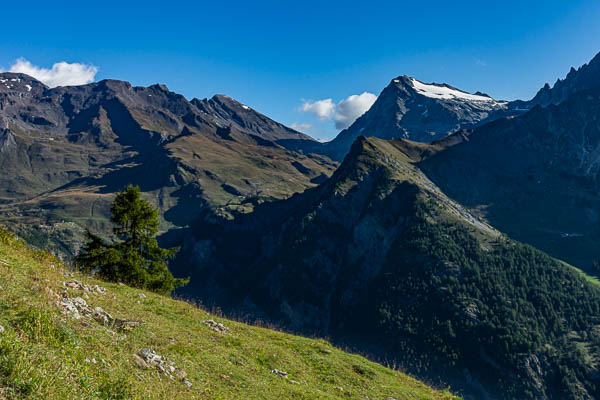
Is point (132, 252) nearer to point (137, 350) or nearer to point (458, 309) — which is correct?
point (137, 350)

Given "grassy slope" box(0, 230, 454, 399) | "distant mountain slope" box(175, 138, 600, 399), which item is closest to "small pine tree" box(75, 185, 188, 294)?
"grassy slope" box(0, 230, 454, 399)

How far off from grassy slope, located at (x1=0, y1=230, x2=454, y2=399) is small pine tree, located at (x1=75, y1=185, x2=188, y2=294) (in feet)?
33.3

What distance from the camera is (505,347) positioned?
122688 millimetres

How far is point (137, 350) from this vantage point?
39.1 ft

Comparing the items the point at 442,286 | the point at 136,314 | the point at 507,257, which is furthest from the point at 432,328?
the point at 136,314

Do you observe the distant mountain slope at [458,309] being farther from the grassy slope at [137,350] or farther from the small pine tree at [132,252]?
the grassy slope at [137,350]

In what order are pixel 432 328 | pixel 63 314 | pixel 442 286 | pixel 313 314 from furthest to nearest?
pixel 313 314
pixel 442 286
pixel 432 328
pixel 63 314

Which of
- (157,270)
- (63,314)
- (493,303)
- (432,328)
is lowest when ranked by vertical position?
(432,328)

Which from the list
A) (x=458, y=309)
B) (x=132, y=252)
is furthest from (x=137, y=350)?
(x=458, y=309)

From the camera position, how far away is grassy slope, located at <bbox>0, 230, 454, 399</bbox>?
770 cm

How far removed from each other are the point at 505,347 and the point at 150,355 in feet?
471

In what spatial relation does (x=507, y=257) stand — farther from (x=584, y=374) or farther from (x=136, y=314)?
(x=136, y=314)

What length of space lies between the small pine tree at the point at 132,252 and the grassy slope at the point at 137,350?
1016 cm

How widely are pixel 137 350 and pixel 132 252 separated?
21812mm
